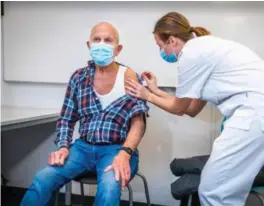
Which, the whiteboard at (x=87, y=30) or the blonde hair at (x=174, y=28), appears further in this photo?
the whiteboard at (x=87, y=30)

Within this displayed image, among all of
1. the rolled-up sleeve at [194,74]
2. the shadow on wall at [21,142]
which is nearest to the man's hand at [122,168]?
the rolled-up sleeve at [194,74]

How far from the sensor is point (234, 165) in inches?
57.9

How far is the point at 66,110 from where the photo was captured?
1923 mm

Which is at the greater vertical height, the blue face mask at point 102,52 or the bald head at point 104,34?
the bald head at point 104,34

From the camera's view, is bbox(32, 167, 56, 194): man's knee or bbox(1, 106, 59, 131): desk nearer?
bbox(32, 167, 56, 194): man's knee

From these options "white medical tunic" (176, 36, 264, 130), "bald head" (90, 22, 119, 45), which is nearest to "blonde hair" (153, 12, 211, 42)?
"white medical tunic" (176, 36, 264, 130)

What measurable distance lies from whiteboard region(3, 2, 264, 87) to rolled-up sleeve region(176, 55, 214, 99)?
76cm

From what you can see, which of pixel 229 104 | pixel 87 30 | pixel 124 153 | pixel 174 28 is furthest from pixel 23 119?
pixel 229 104

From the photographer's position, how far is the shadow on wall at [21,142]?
272 cm

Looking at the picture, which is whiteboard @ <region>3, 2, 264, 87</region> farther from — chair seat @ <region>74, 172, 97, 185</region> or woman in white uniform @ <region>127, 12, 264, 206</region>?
chair seat @ <region>74, 172, 97, 185</region>

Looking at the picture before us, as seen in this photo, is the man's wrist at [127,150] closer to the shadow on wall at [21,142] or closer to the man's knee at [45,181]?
the man's knee at [45,181]

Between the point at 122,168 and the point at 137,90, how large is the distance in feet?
1.39

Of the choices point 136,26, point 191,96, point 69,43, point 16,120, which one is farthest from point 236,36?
point 16,120

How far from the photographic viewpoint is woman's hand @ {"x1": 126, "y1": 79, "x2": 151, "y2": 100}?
6.12ft
